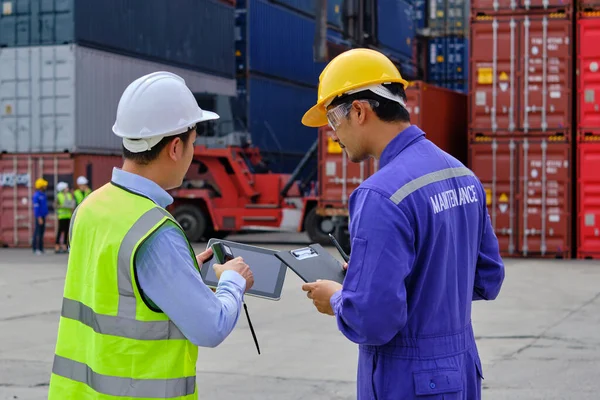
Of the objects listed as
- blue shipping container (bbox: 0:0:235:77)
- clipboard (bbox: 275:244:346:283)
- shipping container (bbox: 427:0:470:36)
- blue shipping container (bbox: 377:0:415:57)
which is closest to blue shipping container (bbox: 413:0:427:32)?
shipping container (bbox: 427:0:470:36)

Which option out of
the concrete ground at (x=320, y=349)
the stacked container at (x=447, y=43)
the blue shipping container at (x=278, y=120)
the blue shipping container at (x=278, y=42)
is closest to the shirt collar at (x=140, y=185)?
the concrete ground at (x=320, y=349)

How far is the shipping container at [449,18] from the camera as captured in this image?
38.5 m

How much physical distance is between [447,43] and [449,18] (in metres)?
0.95

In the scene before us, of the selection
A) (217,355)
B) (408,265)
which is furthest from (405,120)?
(217,355)

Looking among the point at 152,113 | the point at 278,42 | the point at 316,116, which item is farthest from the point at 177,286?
the point at 278,42

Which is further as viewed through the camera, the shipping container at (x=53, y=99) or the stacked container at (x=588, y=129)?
the shipping container at (x=53, y=99)

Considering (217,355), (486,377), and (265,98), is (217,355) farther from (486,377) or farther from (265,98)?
(265,98)

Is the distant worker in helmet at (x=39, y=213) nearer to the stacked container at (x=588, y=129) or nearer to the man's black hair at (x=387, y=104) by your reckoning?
the stacked container at (x=588, y=129)

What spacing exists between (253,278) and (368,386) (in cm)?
52

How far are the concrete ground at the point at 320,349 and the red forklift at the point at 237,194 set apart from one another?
912cm

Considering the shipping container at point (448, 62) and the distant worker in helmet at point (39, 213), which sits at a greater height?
the shipping container at point (448, 62)

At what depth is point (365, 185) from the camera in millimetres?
2934

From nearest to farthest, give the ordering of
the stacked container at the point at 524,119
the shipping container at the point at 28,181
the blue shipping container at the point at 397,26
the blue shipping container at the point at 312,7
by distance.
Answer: the stacked container at the point at 524,119 < the shipping container at the point at 28,181 < the blue shipping container at the point at 312,7 < the blue shipping container at the point at 397,26

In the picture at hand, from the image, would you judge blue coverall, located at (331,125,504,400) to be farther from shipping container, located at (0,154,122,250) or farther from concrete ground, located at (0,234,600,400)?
shipping container, located at (0,154,122,250)
